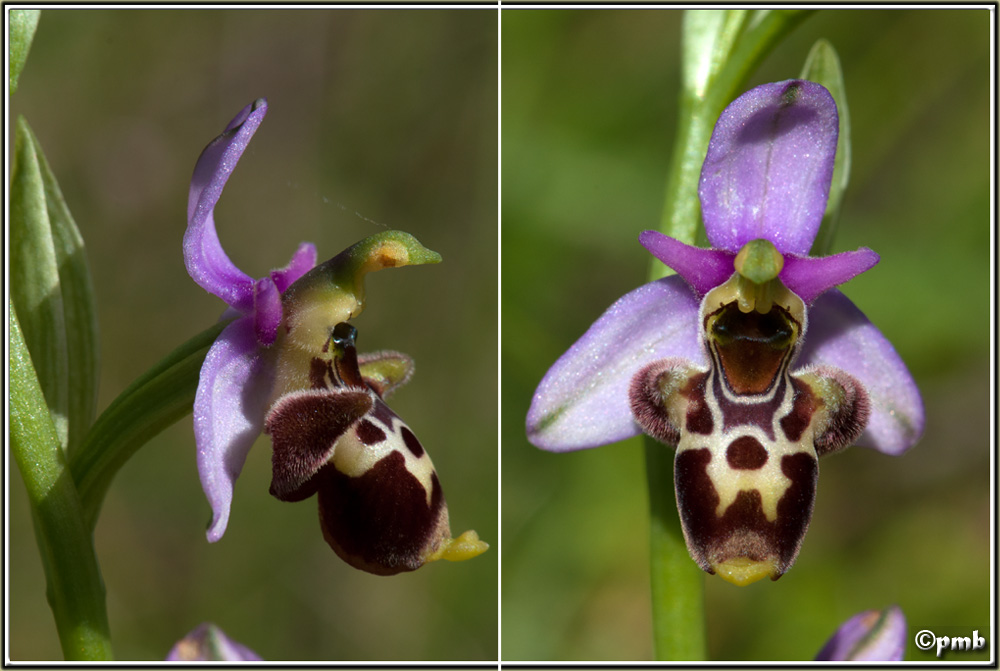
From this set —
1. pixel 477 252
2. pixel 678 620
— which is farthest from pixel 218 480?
pixel 477 252

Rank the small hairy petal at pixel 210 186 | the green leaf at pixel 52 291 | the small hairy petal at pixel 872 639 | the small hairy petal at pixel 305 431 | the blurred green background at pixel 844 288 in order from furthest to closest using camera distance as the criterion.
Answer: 1. the blurred green background at pixel 844 288
2. the small hairy petal at pixel 872 639
3. the green leaf at pixel 52 291
4. the small hairy petal at pixel 305 431
5. the small hairy petal at pixel 210 186

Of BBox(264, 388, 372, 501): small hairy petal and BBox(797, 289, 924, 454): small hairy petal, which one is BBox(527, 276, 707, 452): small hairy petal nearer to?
BBox(797, 289, 924, 454): small hairy petal

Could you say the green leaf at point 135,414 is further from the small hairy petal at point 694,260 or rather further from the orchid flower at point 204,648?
the small hairy petal at point 694,260

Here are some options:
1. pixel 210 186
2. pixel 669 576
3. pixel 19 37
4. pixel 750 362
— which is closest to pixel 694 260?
pixel 750 362

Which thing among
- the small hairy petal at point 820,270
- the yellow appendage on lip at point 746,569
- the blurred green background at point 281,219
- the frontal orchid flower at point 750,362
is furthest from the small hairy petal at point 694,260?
the blurred green background at point 281,219

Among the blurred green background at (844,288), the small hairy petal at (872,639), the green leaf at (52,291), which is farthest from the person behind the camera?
the blurred green background at (844,288)
